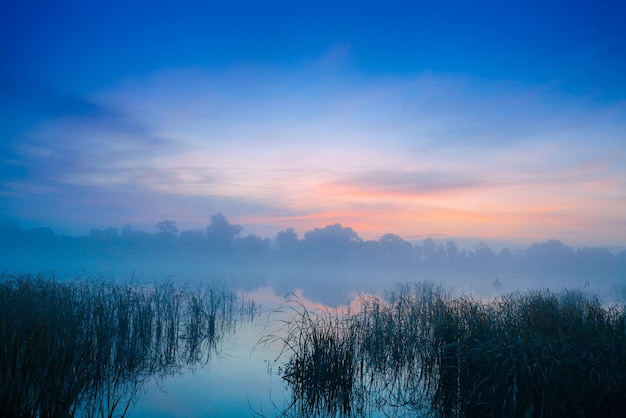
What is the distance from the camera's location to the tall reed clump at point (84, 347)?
5375mm

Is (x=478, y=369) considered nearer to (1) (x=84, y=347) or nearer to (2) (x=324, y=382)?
(2) (x=324, y=382)

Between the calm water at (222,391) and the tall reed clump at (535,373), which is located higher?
the tall reed clump at (535,373)

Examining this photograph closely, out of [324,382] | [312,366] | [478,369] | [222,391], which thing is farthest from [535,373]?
[222,391]

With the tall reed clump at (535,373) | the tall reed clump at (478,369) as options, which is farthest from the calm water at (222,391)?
the tall reed clump at (535,373)

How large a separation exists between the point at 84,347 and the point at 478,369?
314 inches

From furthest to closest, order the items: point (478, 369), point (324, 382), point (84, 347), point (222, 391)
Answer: point (222, 391) → point (324, 382) → point (84, 347) → point (478, 369)

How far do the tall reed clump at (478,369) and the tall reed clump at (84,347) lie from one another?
404 cm

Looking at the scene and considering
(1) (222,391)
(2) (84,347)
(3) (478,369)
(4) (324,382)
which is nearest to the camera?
(3) (478,369)

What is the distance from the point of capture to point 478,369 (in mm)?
7875

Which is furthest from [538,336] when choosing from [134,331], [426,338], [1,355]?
[134,331]

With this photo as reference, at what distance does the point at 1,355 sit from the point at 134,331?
7.35 m

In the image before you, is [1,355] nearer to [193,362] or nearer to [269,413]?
[269,413]

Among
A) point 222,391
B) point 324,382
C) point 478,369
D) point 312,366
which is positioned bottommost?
point 222,391

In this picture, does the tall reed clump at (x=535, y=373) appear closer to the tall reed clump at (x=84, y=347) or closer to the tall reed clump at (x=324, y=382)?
the tall reed clump at (x=324, y=382)
